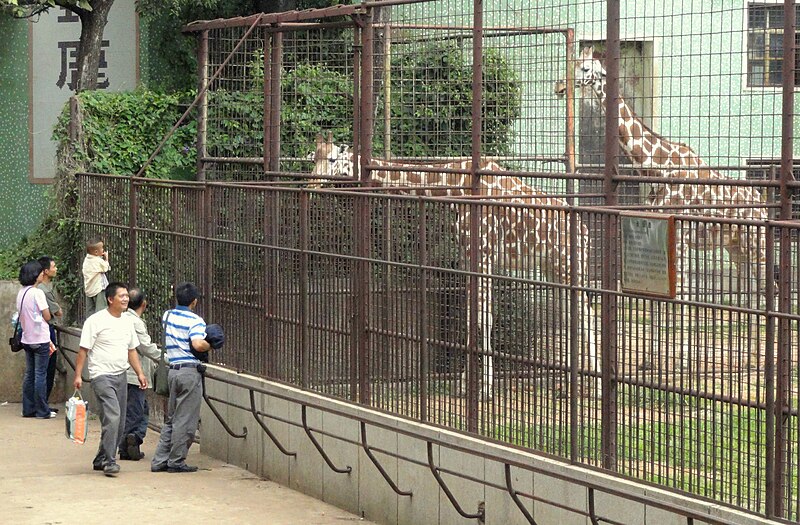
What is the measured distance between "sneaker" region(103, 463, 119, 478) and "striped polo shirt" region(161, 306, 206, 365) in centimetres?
107

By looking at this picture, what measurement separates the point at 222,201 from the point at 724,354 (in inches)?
267

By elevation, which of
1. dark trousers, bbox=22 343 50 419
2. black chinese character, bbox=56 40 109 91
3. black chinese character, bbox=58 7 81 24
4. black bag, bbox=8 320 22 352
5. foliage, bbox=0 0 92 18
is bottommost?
dark trousers, bbox=22 343 50 419

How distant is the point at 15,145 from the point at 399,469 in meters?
14.4

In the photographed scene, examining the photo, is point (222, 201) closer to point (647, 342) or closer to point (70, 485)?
point (70, 485)

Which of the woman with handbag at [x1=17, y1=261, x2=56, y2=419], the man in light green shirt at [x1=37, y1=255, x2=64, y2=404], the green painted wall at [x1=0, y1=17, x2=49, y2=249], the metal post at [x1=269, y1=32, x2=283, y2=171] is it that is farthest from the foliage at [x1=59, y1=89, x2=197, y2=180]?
the green painted wall at [x1=0, y1=17, x2=49, y2=249]

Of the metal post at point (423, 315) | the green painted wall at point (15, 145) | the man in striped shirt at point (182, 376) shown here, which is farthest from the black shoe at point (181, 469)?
the green painted wall at point (15, 145)

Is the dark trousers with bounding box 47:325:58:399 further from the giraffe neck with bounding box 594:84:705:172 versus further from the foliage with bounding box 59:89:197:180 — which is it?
the giraffe neck with bounding box 594:84:705:172

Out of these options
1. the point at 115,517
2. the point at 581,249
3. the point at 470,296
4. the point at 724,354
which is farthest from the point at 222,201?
the point at 724,354

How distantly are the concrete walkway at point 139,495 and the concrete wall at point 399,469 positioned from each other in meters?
0.20

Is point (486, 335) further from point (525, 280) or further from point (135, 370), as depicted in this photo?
point (135, 370)

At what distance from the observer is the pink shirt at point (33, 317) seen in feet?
54.0

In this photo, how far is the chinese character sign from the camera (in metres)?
23.1

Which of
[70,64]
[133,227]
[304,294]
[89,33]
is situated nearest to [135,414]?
[133,227]

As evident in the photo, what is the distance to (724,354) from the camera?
7.82 m
